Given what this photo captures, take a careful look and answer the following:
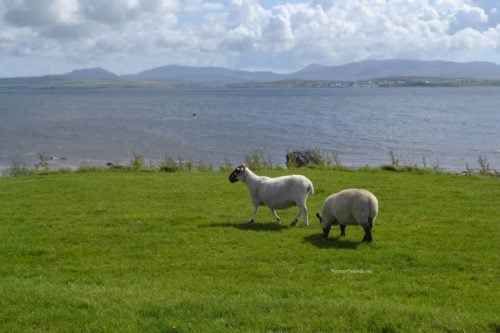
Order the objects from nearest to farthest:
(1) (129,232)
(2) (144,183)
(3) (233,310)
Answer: (3) (233,310) → (1) (129,232) → (2) (144,183)

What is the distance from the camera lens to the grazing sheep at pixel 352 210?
1507 centimetres

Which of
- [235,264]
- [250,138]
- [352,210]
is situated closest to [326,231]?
[352,210]

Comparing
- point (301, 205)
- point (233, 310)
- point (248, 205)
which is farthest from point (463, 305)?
point (248, 205)

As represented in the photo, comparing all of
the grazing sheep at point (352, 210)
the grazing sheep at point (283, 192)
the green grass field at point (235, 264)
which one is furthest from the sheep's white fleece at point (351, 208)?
the grazing sheep at point (283, 192)

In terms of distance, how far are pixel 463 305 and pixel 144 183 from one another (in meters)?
18.9

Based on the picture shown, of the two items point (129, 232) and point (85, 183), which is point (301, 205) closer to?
point (129, 232)

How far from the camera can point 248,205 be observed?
2138 centimetres

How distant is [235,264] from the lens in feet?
45.0

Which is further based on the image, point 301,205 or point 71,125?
point 71,125

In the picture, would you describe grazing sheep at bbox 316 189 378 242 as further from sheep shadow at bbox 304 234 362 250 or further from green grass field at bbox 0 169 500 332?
green grass field at bbox 0 169 500 332

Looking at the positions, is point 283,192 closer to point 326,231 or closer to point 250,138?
point 326,231

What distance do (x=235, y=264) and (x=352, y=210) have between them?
11.9 ft

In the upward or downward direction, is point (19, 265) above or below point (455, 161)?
above

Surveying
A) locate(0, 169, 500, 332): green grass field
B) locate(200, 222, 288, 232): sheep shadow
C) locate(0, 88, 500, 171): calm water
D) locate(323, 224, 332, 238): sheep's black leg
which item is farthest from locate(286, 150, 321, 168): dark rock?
locate(323, 224, 332, 238): sheep's black leg
